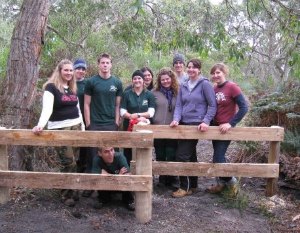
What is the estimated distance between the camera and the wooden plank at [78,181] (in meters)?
4.67

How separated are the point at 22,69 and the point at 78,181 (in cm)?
181

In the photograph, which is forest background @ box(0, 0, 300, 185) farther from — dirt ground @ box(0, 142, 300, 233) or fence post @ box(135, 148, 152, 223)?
fence post @ box(135, 148, 152, 223)

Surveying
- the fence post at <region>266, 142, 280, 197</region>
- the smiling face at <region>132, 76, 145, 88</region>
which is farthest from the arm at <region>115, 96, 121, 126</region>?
the fence post at <region>266, 142, 280, 197</region>

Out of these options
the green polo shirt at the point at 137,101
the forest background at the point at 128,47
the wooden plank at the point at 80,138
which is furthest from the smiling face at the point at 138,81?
the wooden plank at the point at 80,138

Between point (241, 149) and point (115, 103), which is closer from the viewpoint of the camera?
point (115, 103)

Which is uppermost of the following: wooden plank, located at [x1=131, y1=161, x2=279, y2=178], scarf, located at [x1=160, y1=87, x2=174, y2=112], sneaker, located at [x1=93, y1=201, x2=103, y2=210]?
scarf, located at [x1=160, y1=87, x2=174, y2=112]

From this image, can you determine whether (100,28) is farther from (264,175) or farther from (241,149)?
(264,175)

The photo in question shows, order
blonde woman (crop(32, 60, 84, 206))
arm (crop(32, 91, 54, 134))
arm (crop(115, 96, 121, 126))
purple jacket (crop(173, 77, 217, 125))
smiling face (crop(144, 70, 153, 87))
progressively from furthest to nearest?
smiling face (crop(144, 70, 153, 87))
arm (crop(115, 96, 121, 126))
purple jacket (crop(173, 77, 217, 125))
blonde woman (crop(32, 60, 84, 206))
arm (crop(32, 91, 54, 134))

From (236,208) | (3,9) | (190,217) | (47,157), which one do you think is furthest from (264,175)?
(3,9)

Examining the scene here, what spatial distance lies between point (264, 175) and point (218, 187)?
64 cm

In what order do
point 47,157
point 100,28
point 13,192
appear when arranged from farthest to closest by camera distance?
1. point 100,28
2. point 47,157
3. point 13,192

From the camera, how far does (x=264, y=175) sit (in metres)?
5.66

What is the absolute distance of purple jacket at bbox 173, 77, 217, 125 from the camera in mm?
5508

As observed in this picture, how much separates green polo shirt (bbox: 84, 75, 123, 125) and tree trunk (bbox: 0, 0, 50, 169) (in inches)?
31.2
